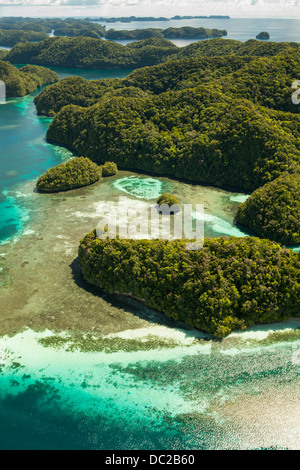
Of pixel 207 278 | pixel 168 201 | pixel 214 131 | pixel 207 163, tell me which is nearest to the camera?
pixel 207 278

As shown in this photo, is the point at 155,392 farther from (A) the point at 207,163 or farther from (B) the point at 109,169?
(B) the point at 109,169

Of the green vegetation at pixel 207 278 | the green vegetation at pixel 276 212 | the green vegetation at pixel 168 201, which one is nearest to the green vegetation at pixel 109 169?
the green vegetation at pixel 168 201

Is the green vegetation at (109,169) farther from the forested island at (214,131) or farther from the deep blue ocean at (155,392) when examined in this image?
the deep blue ocean at (155,392)

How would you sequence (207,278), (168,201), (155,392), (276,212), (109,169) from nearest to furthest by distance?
(155,392) → (207,278) → (276,212) → (168,201) → (109,169)

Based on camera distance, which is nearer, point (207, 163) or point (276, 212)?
point (276, 212)

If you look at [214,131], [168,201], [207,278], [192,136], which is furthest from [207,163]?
[207,278]

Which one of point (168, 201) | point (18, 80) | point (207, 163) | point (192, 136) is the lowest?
point (168, 201)
